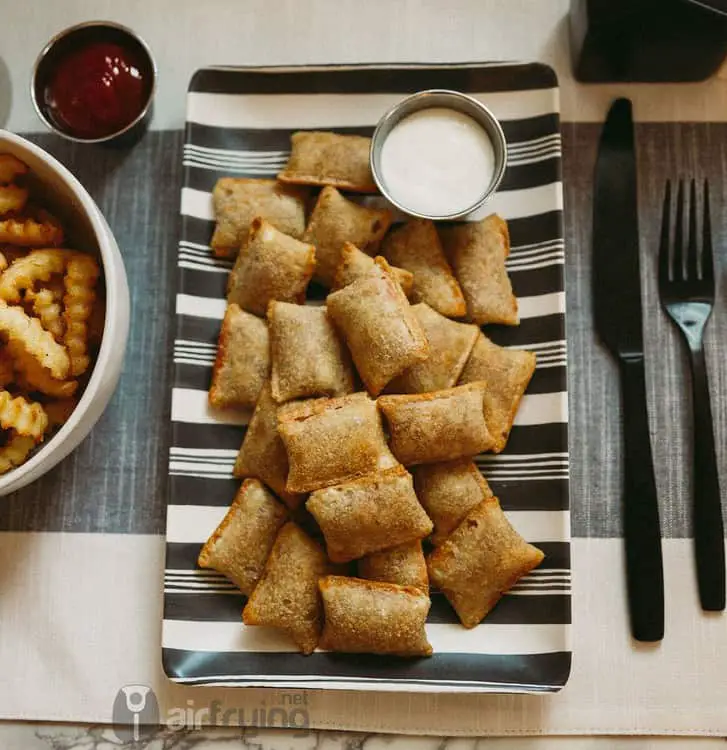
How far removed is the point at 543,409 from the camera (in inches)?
72.2

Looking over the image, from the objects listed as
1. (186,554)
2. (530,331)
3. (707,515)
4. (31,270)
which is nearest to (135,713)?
(186,554)

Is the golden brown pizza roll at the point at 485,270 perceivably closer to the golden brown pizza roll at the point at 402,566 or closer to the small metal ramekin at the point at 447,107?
the small metal ramekin at the point at 447,107

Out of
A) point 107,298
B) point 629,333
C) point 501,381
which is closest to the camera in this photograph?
point 107,298

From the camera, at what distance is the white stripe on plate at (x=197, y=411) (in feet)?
6.13

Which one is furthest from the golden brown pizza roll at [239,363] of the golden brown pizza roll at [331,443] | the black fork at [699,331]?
the black fork at [699,331]

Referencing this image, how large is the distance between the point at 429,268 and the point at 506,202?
24 cm

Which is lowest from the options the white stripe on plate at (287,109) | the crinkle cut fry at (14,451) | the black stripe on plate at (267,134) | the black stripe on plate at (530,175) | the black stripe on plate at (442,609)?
the black stripe on plate at (442,609)

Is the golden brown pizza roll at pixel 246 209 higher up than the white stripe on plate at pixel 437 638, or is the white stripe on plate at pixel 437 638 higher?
the golden brown pizza roll at pixel 246 209

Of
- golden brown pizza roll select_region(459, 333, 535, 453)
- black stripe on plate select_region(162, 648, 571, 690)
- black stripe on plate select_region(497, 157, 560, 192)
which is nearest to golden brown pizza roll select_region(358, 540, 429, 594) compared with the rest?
black stripe on plate select_region(162, 648, 571, 690)

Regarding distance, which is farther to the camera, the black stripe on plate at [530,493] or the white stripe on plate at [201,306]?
the white stripe on plate at [201,306]

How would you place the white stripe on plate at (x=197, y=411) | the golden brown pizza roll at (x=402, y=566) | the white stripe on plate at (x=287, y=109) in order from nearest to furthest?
the golden brown pizza roll at (x=402, y=566) < the white stripe on plate at (x=197, y=411) < the white stripe on plate at (x=287, y=109)

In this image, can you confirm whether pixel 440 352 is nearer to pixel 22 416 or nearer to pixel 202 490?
pixel 202 490

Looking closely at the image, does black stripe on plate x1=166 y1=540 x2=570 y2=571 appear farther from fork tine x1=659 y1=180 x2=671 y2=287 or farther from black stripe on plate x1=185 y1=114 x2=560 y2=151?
black stripe on plate x1=185 y1=114 x2=560 y2=151

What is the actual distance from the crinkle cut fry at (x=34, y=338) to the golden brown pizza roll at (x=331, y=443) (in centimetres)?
44
